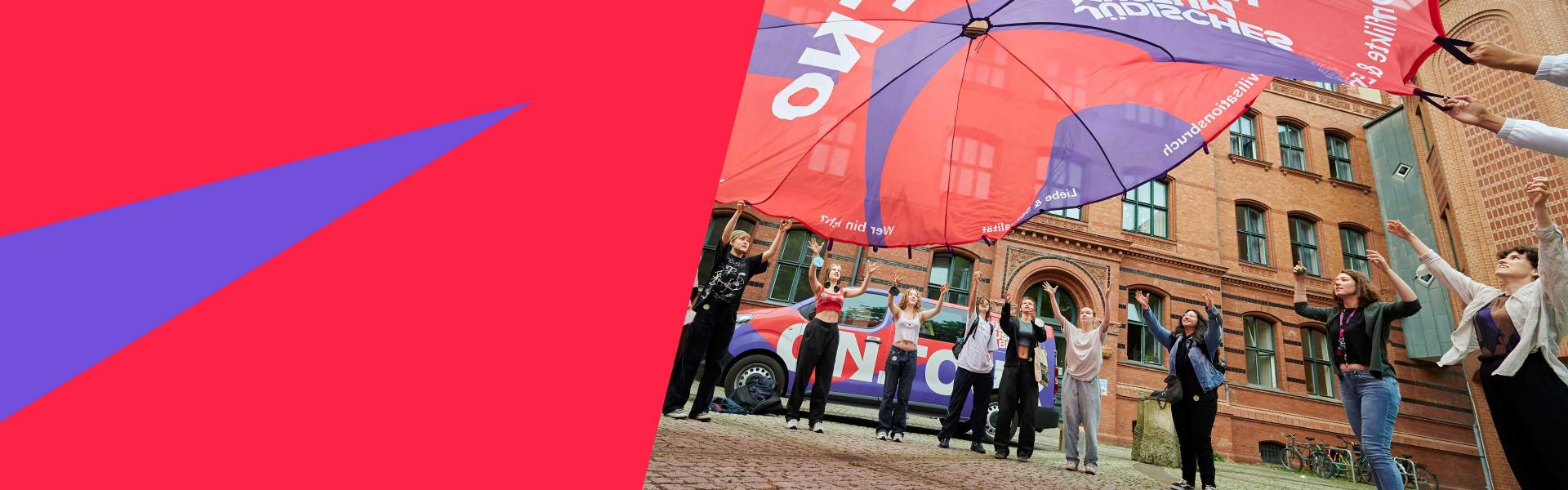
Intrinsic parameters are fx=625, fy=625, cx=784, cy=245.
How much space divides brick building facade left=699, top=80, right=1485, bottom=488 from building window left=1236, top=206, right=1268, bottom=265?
1.7 inches

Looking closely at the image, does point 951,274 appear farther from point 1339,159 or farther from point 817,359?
point 1339,159

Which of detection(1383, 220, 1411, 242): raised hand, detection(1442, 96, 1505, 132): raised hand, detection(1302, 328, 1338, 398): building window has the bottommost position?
detection(1442, 96, 1505, 132): raised hand

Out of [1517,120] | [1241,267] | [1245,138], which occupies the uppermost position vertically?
[1245,138]

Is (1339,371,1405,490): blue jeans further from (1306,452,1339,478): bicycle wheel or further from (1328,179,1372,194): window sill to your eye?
(1328,179,1372,194): window sill

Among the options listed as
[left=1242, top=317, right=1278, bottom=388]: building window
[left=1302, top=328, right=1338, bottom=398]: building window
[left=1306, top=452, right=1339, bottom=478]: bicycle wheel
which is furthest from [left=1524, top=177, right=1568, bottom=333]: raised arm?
[left=1302, top=328, right=1338, bottom=398]: building window

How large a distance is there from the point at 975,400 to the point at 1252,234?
1426cm

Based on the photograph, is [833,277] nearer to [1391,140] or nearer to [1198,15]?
[1198,15]

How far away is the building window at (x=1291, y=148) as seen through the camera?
58.4 ft

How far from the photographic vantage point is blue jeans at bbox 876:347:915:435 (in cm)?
674

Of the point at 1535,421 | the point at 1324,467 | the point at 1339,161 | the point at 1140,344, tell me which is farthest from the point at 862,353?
the point at 1339,161

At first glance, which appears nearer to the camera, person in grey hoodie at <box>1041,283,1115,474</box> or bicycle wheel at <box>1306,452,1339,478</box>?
person in grey hoodie at <box>1041,283,1115,474</box>

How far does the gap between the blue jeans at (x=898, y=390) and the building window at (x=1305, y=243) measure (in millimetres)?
15440

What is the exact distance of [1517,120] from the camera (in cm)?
208

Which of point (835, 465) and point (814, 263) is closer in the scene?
point (835, 465)
